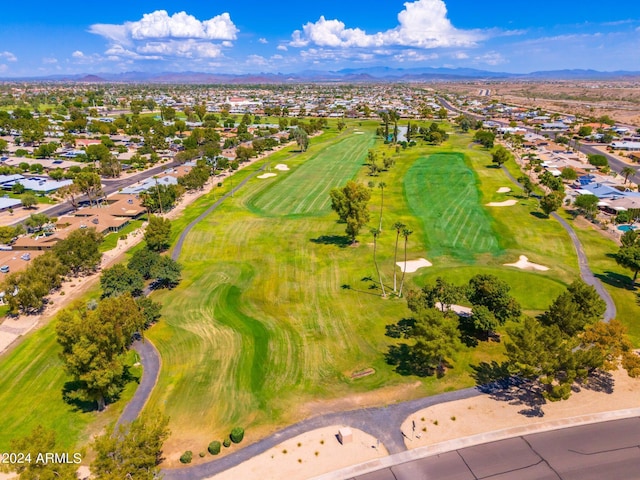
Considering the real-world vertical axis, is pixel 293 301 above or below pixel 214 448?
below

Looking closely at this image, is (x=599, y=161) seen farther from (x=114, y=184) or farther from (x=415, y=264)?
(x=114, y=184)

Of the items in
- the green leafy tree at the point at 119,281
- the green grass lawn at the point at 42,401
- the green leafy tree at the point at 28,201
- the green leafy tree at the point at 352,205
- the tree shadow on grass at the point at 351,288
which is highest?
the green leafy tree at the point at 352,205

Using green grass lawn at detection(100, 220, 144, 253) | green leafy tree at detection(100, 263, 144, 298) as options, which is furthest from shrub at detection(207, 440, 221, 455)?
green grass lawn at detection(100, 220, 144, 253)

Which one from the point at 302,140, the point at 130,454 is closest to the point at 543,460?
the point at 130,454

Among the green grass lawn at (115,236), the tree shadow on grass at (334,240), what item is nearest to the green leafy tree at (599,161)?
the tree shadow on grass at (334,240)

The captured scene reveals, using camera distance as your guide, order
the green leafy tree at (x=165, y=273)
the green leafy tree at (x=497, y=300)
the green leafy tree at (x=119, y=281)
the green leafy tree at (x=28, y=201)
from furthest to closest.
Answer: the green leafy tree at (x=28, y=201) < the green leafy tree at (x=165, y=273) < the green leafy tree at (x=119, y=281) < the green leafy tree at (x=497, y=300)

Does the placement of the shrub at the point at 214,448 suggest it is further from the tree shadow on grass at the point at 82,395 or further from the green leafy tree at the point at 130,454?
the tree shadow on grass at the point at 82,395
